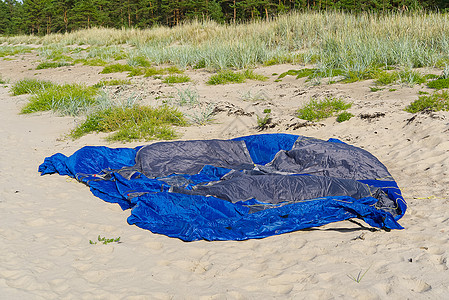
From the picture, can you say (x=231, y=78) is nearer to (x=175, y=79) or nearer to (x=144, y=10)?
(x=175, y=79)

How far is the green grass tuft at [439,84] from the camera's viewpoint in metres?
6.75

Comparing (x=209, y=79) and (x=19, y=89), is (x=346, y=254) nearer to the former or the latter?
(x=209, y=79)

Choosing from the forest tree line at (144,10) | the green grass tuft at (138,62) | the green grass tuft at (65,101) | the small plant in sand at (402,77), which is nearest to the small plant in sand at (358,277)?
the small plant in sand at (402,77)

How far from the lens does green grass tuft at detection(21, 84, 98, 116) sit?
794 centimetres

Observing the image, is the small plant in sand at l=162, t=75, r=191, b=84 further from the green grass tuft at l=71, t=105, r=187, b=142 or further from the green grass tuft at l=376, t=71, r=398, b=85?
the green grass tuft at l=376, t=71, r=398, b=85

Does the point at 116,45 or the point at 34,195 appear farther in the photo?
the point at 116,45

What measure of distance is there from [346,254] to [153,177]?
8.14ft

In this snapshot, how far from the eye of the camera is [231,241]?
3.23 m

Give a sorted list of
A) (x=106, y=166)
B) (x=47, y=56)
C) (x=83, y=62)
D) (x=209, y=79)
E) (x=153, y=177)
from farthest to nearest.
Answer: (x=47, y=56), (x=83, y=62), (x=209, y=79), (x=106, y=166), (x=153, y=177)

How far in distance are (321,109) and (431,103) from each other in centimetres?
166

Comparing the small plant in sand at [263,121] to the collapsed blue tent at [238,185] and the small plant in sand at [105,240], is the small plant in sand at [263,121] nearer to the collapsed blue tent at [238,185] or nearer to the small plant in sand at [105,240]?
the collapsed blue tent at [238,185]

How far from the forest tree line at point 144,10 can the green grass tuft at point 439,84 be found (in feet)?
44.7

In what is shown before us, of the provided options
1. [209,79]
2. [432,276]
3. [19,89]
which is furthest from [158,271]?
[19,89]

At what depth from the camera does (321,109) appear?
6715 millimetres
